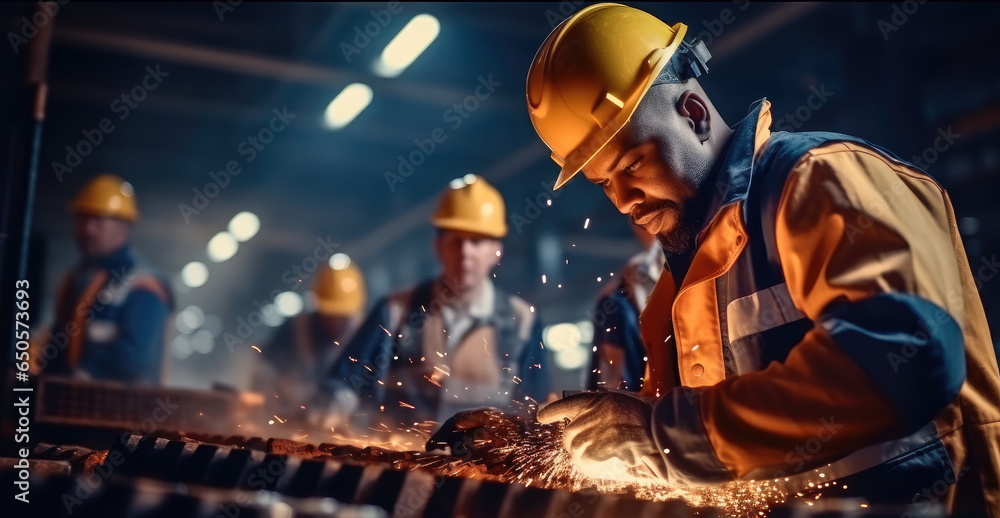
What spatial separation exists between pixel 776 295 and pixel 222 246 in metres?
16.7

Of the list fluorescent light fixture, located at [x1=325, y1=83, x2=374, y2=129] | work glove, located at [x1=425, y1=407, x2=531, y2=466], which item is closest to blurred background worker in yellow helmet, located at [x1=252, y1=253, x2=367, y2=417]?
fluorescent light fixture, located at [x1=325, y1=83, x2=374, y2=129]

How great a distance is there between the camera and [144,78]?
9.30 metres

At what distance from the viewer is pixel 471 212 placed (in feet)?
19.1

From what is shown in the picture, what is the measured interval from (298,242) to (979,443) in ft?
52.8

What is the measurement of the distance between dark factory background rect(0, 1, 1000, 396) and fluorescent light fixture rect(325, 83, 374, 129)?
9cm

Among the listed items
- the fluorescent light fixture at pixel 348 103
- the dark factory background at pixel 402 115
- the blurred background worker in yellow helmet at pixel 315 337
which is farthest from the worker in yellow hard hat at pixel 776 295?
the fluorescent light fixture at pixel 348 103

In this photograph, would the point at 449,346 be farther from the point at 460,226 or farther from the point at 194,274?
the point at 194,274

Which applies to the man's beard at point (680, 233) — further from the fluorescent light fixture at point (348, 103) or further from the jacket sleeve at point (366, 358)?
the fluorescent light fixture at point (348, 103)

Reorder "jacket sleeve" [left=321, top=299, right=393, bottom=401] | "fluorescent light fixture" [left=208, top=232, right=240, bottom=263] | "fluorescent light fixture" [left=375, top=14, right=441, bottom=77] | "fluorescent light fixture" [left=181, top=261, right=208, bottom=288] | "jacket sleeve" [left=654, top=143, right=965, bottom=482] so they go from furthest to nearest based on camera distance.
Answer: "fluorescent light fixture" [left=181, top=261, right=208, bottom=288], "fluorescent light fixture" [left=208, top=232, right=240, bottom=263], "fluorescent light fixture" [left=375, top=14, right=441, bottom=77], "jacket sleeve" [left=321, top=299, right=393, bottom=401], "jacket sleeve" [left=654, top=143, right=965, bottom=482]

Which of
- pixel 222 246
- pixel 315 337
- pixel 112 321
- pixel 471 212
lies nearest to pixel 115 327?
pixel 112 321

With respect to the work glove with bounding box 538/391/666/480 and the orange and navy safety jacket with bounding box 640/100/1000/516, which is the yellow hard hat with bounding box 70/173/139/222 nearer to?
the work glove with bounding box 538/391/666/480

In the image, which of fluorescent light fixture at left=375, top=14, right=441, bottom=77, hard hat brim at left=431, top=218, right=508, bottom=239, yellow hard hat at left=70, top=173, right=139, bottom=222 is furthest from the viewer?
yellow hard hat at left=70, top=173, right=139, bottom=222

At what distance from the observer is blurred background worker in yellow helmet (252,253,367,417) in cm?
830

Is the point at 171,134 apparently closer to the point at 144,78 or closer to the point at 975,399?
the point at 144,78
